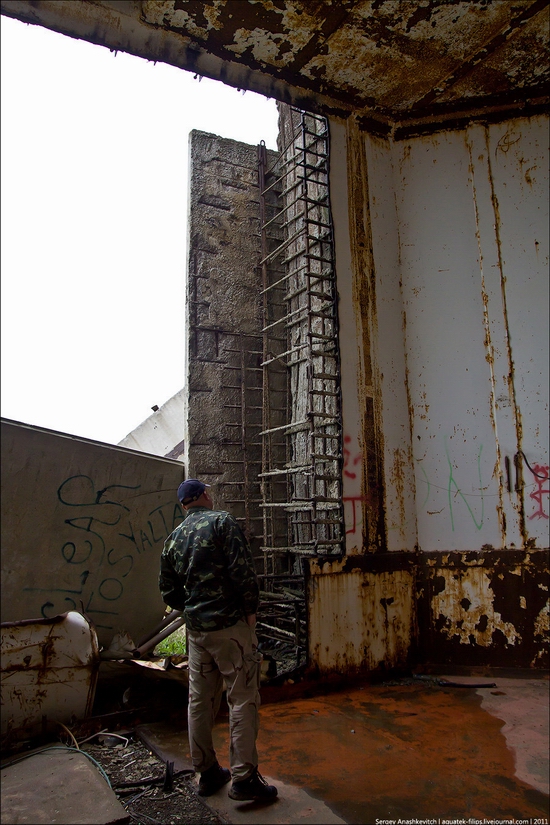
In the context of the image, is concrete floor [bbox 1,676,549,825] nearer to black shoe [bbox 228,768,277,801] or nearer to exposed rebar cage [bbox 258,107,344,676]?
black shoe [bbox 228,768,277,801]

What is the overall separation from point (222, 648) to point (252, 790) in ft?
2.21

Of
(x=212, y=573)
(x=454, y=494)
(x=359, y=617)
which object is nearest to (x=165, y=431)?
(x=359, y=617)

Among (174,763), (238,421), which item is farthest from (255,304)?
(174,763)

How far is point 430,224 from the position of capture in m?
5.39

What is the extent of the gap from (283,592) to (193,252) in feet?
12.0

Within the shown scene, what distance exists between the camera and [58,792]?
279 centimetres

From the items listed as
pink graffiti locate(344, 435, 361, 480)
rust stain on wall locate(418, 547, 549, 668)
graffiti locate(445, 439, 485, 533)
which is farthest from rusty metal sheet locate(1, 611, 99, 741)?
graffiti locate(445, 439, 485, 533)

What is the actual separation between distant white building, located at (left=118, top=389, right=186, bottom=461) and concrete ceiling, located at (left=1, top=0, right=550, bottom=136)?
385 cm

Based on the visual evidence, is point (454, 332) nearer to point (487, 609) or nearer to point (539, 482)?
point (539, 482)

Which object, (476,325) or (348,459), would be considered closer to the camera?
(348,459)

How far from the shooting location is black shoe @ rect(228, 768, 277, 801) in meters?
2.75

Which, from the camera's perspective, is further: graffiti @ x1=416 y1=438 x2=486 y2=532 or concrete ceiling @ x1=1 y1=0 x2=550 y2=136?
graffiti @ x1=416 y1=438 x2=486 y2=532

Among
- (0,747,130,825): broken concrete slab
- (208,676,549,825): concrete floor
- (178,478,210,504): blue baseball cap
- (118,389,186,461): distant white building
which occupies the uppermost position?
(118,389,186,461): distant white building

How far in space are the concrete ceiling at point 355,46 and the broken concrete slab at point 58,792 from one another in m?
4.73
